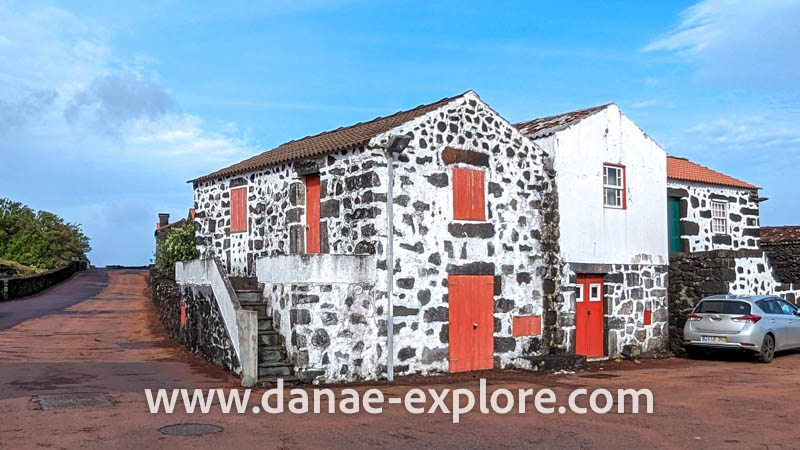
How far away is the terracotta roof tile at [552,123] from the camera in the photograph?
18.0m

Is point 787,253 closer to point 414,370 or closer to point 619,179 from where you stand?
point 619,179

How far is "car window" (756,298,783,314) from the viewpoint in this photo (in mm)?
18297

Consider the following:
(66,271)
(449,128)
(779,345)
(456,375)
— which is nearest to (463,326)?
(456,375)

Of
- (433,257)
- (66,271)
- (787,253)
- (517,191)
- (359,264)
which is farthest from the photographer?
(66,271)

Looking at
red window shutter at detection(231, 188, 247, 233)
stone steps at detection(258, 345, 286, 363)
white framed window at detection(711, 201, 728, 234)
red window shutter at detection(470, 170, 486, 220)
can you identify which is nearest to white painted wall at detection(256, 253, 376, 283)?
stone steps at detection(258, 345, 286, 363)

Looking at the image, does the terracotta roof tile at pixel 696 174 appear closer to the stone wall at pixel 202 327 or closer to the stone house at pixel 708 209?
the stone house at pixel 708 209

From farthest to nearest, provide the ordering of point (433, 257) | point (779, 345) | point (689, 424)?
point (779, 345), point (433, 257), point (689, 424)

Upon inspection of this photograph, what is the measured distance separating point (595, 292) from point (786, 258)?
14576 mm

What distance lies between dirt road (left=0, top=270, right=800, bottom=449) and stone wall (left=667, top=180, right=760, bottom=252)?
471 cm

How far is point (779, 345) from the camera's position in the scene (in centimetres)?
1831

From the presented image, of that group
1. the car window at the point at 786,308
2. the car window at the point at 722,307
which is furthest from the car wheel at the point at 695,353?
the car window at the point at 786,308

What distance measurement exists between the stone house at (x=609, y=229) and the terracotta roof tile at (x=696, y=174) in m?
3.05

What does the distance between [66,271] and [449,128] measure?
40.4 metres

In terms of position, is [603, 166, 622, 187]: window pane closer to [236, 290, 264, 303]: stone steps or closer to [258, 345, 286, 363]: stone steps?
[236, 290, 264, 303]: stone steps
